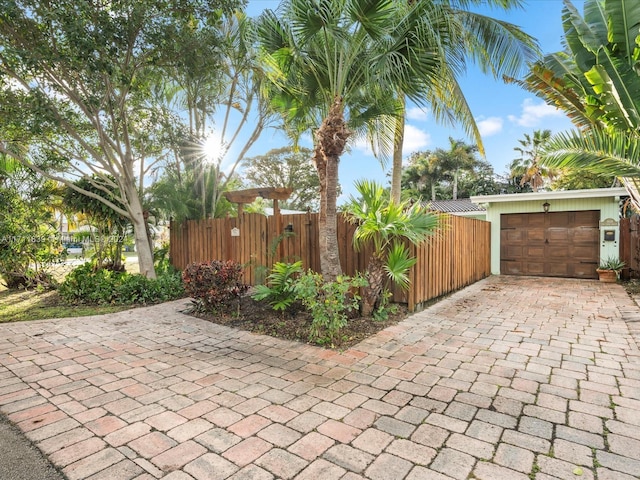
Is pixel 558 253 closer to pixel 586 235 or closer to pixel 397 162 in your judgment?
pixel 586 235

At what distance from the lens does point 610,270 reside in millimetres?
9078

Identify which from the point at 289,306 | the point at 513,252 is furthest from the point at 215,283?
the point at 513,252

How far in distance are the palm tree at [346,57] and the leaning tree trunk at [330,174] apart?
0.5 inches

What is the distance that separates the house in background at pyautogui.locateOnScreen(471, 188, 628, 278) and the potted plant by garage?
0.58 ft

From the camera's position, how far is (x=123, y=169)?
295 inches

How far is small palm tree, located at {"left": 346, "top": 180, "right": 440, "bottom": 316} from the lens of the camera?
5008 millimetres

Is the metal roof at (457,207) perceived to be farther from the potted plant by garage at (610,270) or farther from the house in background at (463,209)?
the potted plant by garage at (610,270)

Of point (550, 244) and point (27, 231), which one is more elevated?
point (27, 231)

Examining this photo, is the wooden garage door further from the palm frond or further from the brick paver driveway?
the brick paver driveway

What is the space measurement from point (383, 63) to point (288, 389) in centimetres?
417

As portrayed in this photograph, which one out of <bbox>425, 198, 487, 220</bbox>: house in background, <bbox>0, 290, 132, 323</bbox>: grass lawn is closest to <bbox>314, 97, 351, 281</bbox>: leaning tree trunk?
<bbox>0, 290, 132, 323</bbox>: grass lawn

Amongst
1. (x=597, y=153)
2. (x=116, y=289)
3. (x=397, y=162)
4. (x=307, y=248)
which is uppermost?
(x=397, y=162)

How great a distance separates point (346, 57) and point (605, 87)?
4266 millimetres

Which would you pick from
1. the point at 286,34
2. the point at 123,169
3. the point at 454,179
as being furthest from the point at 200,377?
the point at 454,179
